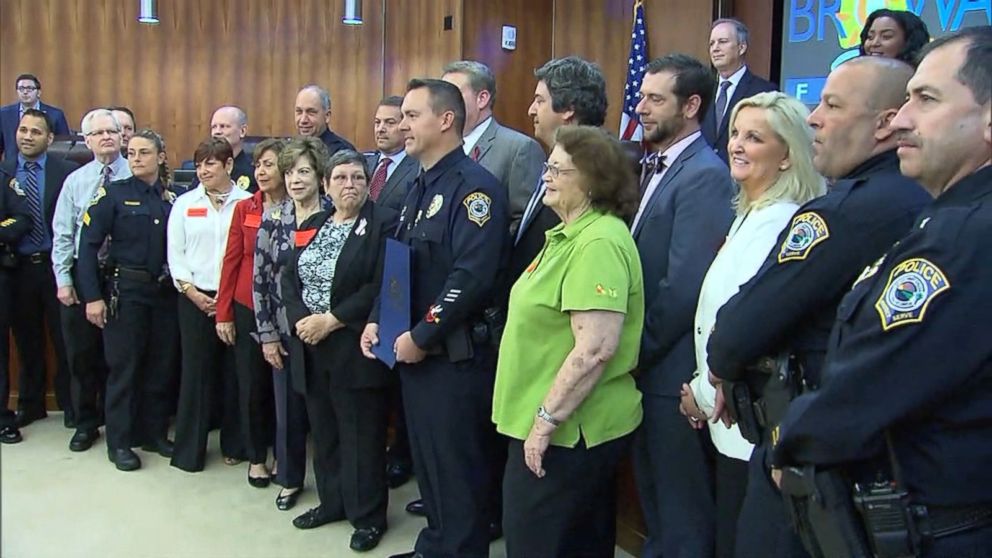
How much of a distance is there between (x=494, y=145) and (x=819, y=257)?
6.21 ft

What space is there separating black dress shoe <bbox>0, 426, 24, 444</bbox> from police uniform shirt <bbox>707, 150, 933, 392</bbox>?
13.1 ft

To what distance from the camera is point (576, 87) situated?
113 inches

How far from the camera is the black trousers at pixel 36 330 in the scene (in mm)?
4598

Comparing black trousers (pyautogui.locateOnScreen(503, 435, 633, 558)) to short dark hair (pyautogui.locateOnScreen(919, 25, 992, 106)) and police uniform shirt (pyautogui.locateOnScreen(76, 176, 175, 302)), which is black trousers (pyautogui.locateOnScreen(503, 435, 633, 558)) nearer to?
short dark hair (pyautogui.locateOnScreen(919, 25, 992, 106))

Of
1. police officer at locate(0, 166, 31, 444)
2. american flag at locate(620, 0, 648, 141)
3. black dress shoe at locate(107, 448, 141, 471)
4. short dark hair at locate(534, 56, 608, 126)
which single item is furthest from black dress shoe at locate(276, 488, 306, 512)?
american flag at locate(620, 0, 648, 141)

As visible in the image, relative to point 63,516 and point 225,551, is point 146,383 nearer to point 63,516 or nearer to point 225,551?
point 63,516

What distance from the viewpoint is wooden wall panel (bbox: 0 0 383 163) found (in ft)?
24.7

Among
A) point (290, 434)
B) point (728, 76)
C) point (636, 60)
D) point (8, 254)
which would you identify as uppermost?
point (636, 60)

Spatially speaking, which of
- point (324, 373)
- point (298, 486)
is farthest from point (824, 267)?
point (298, 486)

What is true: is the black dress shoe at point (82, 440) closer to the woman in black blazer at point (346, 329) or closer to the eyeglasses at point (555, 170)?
the woman in black blazer at point (346, 329)

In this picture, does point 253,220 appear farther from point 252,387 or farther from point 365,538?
point 365,538

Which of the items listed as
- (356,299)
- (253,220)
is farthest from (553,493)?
(253,220)

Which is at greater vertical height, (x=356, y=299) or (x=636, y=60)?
(x=636, y=60)

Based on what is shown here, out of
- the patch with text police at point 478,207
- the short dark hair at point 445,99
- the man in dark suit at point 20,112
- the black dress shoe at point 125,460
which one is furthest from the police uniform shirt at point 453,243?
the man in dark suit at point 20,112
